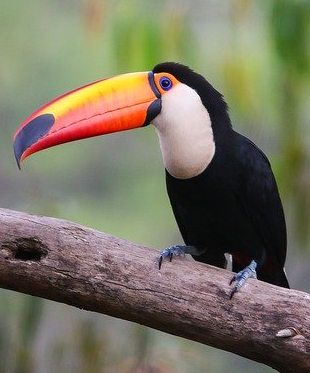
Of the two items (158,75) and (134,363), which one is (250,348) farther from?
(134,363)

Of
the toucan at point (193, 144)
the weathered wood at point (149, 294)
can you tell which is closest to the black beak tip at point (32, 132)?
the toucan at point (193, 144)

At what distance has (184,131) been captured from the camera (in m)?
3.45

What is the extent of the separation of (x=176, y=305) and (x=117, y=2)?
1.87 meters

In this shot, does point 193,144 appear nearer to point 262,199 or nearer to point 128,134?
point 262,199

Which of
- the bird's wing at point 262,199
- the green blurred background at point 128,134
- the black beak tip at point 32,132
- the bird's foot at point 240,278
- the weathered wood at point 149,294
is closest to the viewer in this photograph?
the weathered wood at point 149,294

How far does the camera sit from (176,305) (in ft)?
9.91

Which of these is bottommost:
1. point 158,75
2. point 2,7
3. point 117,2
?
point 158,75

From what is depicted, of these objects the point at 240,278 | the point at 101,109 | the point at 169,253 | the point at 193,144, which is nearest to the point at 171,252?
the point at 169,253

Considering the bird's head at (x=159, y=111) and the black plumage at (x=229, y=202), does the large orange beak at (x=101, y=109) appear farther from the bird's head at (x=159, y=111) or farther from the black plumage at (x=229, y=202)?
the black plumage at (x=229, y=202)

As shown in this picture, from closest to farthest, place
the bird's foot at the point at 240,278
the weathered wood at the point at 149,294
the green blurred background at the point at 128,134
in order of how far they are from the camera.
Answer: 1. the weathered wood at the point at 149,294
2. the bird's foot at the point at 240,278
3. the green blurred background at the point at 128,134

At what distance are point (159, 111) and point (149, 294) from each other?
71 centimetres

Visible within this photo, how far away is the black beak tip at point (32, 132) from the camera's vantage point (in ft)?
10.5

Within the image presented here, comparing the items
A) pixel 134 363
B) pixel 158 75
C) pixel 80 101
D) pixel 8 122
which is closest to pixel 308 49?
pixel 158 75

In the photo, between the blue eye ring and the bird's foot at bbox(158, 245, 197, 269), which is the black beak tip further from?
the bird's foot at bbox(158, 245, 197, 269)
